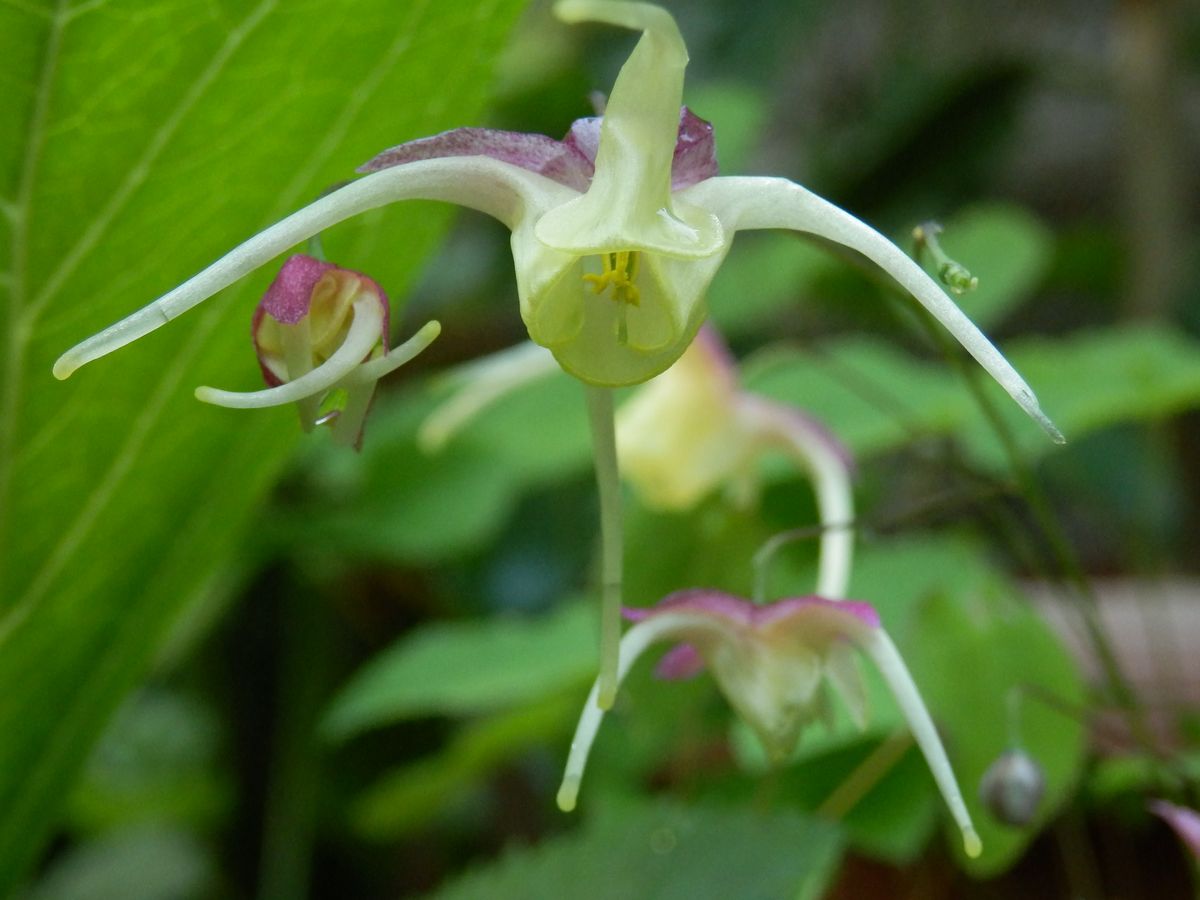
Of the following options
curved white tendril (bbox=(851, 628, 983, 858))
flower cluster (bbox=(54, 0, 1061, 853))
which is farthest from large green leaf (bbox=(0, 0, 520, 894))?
curved white tendril (bbox=(851, 628, 983, 858))

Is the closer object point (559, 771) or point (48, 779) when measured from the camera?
point (48, 779)

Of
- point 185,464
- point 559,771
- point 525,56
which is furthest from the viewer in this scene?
point 525,56

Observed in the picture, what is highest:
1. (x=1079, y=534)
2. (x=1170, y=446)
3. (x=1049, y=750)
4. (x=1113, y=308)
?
(x=1049, y=750)

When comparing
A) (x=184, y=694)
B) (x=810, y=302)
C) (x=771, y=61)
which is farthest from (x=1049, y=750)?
(x=771, y=61)

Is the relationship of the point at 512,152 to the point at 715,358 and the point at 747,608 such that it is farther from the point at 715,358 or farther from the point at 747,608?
the point at 715,358

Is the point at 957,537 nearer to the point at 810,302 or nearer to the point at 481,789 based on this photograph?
the point at 481,789

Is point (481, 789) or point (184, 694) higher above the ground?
point (184, 694)

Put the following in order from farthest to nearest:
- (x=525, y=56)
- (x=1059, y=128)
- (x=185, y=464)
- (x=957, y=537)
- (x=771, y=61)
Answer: (x=1059, y=128) < (x=525, y=56) < (x=771, y=61) < (x=957, y=537) < (x=185, y=464)
